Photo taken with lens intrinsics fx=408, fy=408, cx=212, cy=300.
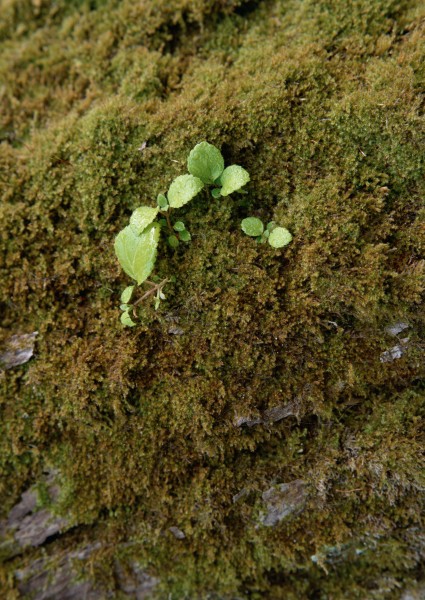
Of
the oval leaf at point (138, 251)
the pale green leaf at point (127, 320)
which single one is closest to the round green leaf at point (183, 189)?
the oval leaf at point (138, 251)

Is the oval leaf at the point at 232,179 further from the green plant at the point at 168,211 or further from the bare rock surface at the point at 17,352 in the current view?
the bare rock surface at the point at 17,352

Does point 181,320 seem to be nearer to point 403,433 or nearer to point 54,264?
point 54,264

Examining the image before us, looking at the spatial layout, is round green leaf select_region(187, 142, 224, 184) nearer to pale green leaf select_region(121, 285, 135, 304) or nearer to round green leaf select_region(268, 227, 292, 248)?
round green leaf select_region(268, 227, 292, 248)

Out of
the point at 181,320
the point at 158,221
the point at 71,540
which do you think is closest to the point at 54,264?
the point at 158,221

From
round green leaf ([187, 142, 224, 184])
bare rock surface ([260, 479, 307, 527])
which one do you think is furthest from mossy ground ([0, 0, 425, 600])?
round green leaf ([187, 142, 224, 184])

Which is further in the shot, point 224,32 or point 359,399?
point 224,32

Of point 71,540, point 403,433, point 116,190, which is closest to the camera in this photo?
point 403,433
